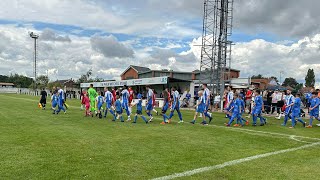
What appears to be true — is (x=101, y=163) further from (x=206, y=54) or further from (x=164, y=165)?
(x=206, y=54)

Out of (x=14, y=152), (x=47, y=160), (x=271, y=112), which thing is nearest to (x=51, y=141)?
(x=14, y=152)

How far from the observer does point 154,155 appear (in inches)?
337

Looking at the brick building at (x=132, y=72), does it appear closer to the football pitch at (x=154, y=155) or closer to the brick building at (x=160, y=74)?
the brick building at (x=160, y=74)

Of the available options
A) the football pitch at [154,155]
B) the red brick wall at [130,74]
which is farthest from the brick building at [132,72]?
the football pitch at [154,155]

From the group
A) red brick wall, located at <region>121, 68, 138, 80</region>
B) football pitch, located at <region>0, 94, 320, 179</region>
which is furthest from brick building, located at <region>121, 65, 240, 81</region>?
football pitch, located at <region>0, 94, 320, 179</region>

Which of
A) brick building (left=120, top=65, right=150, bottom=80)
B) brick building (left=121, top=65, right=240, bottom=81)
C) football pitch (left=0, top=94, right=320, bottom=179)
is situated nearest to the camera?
football pitch (left=0, top=94, right=320, bottom=179)

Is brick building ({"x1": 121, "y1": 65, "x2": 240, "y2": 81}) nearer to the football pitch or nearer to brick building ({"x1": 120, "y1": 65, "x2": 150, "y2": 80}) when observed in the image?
brick building ({"x1": 120, "y1": 65, "x2": 150, "y2": 80})

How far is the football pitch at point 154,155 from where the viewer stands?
6883mm

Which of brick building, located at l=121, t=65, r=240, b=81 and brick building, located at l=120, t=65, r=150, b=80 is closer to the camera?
brick building, located at l=121, t=65, r=240, b=81

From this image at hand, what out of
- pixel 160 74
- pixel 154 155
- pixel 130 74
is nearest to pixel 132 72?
pixel 130 74

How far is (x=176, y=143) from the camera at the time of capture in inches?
413

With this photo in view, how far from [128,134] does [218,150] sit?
4.06 meters

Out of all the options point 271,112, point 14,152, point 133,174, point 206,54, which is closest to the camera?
point 133,174

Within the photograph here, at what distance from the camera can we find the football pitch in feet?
22.6
